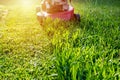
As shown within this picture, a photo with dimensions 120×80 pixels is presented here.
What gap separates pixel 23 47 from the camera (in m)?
5.55

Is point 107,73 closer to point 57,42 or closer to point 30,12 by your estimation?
point 57,42

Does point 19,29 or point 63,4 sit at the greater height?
point 63,4

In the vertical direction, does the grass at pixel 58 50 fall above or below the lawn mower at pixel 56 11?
below

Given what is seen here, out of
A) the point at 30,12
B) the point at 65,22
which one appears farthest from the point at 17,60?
the point at 30,12

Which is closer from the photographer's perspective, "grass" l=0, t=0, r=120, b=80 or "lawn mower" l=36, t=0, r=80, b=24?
"grass" l=0, t=0, r=120, b=80

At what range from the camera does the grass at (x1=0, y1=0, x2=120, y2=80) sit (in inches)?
144

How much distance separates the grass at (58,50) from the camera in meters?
3.67

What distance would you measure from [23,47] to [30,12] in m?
4.10

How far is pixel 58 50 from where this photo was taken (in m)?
4.24

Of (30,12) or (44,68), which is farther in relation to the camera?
(30,12)

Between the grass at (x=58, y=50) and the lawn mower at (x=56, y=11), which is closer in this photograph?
the grass at (x=58, y=50)

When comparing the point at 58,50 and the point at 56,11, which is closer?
the point at 58,50

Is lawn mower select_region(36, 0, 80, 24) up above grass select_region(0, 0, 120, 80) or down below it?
above

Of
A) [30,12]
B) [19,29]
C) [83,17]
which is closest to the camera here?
[19,29]
